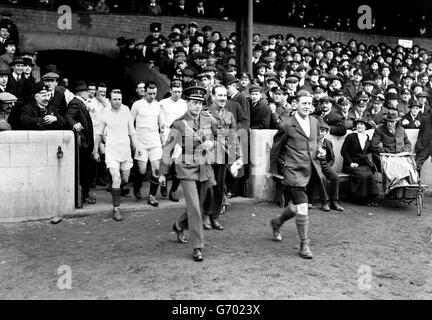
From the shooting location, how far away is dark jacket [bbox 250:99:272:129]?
29.6 ft

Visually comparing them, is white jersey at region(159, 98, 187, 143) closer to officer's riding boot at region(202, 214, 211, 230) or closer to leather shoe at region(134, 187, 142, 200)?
leather shoe at region(134, 187, 142, 200)

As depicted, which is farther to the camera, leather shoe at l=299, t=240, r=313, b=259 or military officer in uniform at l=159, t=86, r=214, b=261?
leather shoe at l=299, t=240, r=313, b=259

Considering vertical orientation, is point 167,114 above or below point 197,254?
above

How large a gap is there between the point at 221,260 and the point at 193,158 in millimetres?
1149

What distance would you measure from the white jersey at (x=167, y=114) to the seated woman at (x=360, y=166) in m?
2.92

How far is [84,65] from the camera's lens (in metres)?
17.5

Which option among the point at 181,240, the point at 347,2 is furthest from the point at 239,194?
the point at 347,2

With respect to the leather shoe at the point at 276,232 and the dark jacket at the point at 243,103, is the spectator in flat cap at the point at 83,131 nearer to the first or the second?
the dark jacket at the point at 243,103

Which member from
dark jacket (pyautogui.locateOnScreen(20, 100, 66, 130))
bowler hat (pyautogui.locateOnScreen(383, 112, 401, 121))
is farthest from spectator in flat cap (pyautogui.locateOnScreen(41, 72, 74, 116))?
bowler hat (pyautogui.locateOnScreen(383, 112, 401, 121))

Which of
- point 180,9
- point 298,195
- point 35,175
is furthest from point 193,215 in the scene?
point 180,9

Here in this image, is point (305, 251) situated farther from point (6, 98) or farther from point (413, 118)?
point (413, 118)

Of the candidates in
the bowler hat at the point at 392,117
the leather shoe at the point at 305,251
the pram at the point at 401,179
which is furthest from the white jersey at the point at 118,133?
the bowler hat at the point at 392,117

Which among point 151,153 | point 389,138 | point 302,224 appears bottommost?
point 302,224
